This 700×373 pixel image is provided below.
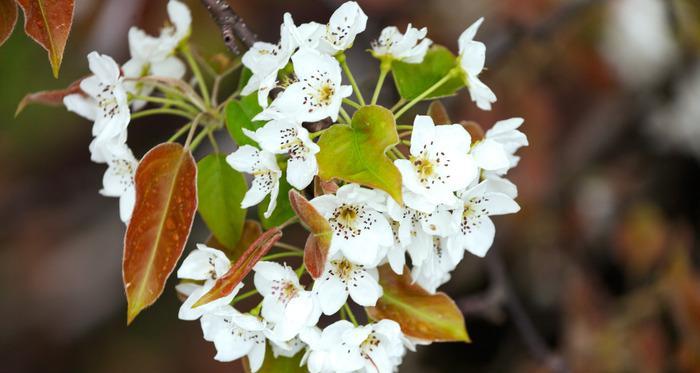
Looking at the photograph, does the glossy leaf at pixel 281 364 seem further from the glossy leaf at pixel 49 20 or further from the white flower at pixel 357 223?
the glossy leaf at pixel 49 20

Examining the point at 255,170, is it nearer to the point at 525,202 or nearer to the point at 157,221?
the point at 157,221

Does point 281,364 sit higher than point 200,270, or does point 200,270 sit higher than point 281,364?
point 200,270

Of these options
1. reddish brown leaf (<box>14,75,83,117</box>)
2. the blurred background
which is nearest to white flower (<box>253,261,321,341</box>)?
reddish brown leaf (<box>14,75,83,117</box>)

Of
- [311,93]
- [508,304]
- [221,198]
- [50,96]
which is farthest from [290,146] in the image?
[508,304]

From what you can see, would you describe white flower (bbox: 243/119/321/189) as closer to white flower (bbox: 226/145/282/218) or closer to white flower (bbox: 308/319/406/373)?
white flower (bbox: 226/145/282/218)

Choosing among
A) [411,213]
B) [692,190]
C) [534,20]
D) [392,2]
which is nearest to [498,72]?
[534,20]

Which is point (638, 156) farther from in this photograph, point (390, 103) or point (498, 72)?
point (390, 103)
